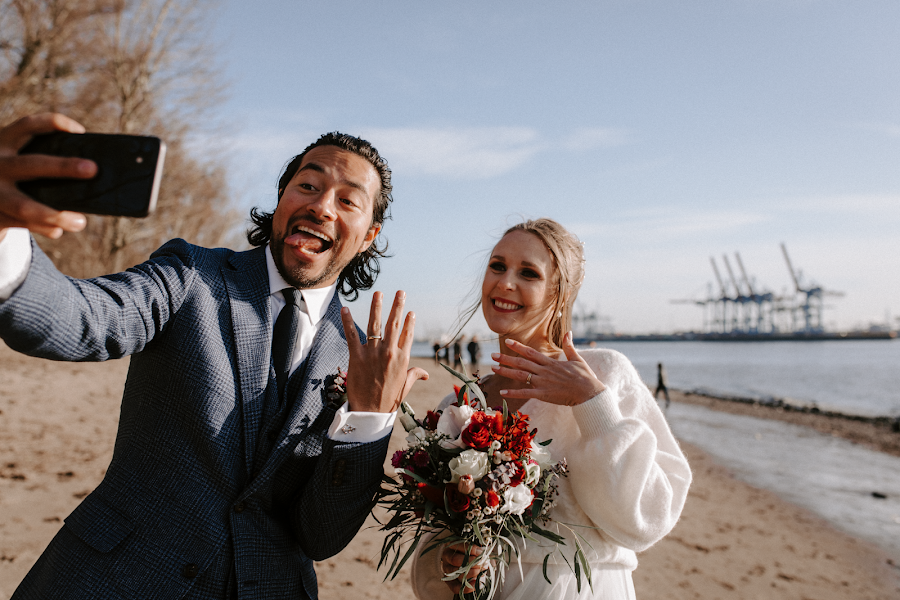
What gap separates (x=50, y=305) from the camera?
136 cm

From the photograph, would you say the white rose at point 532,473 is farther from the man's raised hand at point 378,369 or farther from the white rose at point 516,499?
the man's raised hand at point 378,369

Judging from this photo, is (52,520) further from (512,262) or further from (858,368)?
(858,368)

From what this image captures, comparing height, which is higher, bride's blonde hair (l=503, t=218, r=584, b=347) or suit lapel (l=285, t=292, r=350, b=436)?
bride's blonde hair (l=503, t=218, r=584, b=347)

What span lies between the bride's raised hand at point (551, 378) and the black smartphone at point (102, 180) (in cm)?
141

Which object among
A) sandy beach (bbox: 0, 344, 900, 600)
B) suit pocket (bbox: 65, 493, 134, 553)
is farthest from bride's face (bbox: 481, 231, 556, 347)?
sandy beach (bbox: 0, 344, 900, 600)

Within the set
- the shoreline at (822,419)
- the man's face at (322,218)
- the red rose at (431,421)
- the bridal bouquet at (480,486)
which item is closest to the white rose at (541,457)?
the bridal bouquet at (480,486)

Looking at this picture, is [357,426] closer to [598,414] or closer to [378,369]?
[378,369]

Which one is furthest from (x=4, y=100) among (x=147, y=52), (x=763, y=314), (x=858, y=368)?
(x=763, y=314)

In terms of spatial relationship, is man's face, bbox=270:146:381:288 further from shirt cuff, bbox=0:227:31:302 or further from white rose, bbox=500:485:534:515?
white rose, bbox=500:485:534:515

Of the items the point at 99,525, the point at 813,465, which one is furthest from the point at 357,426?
the point at 813,465

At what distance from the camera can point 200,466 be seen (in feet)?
6.05

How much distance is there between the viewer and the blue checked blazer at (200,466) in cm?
174

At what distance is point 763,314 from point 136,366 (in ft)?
555

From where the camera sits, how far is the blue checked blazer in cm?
174
